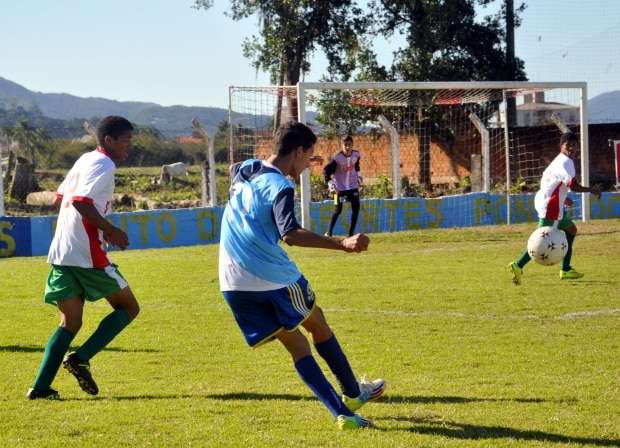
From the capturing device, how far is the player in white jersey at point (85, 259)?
7.16m

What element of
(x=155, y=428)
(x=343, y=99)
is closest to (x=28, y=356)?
(x=155, y=428)

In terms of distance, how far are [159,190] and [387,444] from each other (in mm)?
31198

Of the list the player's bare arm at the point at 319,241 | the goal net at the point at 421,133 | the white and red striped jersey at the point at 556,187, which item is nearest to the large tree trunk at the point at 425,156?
the goal net at the point at 421,133

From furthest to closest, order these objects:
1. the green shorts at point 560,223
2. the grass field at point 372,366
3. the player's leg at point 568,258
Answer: the player's leg at point 568,258
the green shorts at point 560,223
the grass field at point 372,366

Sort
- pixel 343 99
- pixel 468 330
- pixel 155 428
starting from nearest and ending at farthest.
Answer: pixel 155 428, pixel 468 330, pixel 343 99

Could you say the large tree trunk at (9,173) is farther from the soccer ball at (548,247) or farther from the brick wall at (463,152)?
the soccer ball at (548,247)

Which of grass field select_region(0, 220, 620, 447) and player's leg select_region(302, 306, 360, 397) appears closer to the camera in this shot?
grass field select_region(0, 220, 620, 447)

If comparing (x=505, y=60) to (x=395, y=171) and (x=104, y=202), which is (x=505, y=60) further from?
(x=104, y=202)

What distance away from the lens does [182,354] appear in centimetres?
901

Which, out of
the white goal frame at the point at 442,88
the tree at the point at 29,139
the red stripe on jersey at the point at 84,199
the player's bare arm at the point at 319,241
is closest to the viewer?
the player's bare arm at the point at 319,241

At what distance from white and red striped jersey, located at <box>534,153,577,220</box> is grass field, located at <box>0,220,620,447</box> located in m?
0.88

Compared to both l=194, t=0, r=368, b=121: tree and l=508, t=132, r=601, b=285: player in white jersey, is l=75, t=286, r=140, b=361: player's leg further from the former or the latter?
l=194, t=0, r=368, b=121: tree

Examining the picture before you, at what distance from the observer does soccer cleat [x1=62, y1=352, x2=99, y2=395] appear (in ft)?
23.6

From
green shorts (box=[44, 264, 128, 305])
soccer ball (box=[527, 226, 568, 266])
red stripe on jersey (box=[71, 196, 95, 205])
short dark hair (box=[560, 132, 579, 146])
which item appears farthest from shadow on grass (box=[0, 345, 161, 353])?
short dark hair (box=[560, 132, 579, 146])
